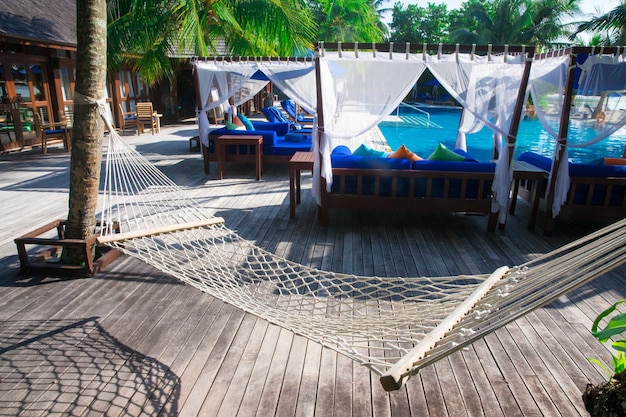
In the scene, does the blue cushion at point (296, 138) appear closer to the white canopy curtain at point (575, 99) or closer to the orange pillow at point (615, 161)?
the white canopy curtain at point (575, 99)

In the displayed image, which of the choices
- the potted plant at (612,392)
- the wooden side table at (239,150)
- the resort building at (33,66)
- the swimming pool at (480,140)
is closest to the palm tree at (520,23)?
the swimming pool at (480,140)

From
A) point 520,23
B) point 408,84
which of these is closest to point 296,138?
point 408,84

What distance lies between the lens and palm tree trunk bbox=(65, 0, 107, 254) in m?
3.02

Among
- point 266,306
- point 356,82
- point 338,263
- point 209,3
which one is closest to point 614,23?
point 209,3

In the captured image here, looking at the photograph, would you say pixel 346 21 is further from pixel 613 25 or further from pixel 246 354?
pixel 246 354

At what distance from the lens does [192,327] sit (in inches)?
99.1

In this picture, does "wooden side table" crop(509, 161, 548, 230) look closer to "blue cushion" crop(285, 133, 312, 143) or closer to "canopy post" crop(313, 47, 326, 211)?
"canopy post" crop(313, 47, 326, 211)

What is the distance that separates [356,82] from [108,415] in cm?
341

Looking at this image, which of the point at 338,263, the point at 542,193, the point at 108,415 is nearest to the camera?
the point at 108,415

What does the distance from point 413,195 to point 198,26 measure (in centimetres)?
502

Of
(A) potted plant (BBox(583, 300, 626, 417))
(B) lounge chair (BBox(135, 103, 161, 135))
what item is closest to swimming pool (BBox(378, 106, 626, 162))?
(B) lounge chair (BBox(135, 103, 161, 135))

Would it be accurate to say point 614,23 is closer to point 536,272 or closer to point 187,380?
point 536,272

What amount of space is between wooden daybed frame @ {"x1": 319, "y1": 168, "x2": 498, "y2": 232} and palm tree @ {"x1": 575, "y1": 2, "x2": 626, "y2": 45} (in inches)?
653

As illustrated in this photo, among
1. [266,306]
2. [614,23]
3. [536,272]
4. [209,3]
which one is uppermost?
[614,23]
